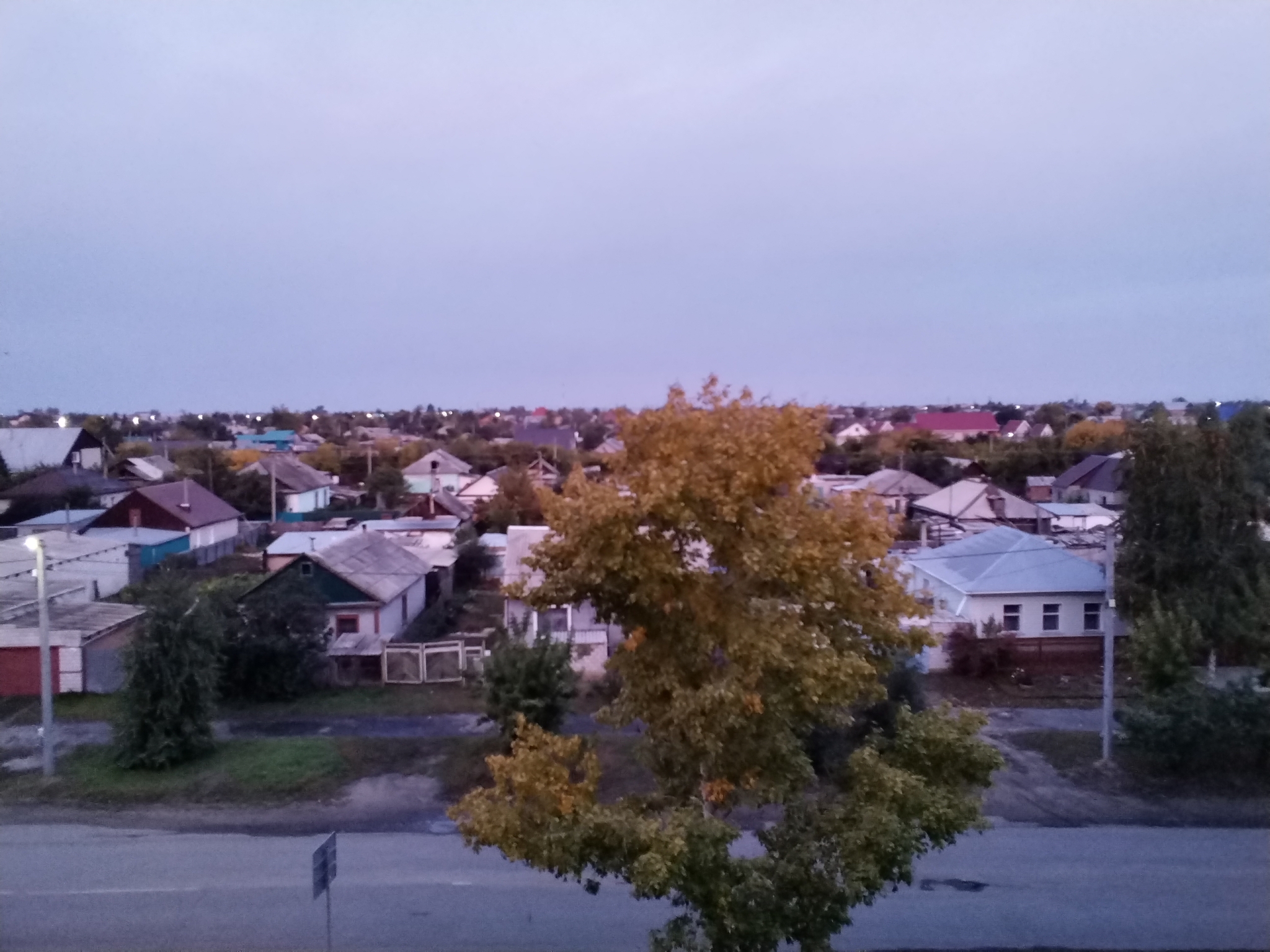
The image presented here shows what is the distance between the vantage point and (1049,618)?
795 inches

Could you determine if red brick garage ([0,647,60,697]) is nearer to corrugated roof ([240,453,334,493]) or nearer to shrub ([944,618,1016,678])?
shrub ([944,618,1016,678])

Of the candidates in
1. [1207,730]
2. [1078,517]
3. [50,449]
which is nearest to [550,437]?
[50,449]

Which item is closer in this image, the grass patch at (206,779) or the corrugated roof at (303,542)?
the grass patch at (206,779)

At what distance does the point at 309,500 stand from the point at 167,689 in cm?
3497

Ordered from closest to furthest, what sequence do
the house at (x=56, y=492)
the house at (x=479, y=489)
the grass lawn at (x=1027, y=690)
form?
the grass lawn at (x=1027, y=690), the house at (x=56, y=492), the house at (x=479, y=489)

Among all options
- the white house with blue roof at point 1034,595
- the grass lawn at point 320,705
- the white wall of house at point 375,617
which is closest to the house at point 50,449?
the white wall of house at point 375,617

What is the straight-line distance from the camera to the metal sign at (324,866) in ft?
24.5

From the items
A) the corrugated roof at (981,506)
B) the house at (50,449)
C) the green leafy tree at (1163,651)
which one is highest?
the house at (50,449)

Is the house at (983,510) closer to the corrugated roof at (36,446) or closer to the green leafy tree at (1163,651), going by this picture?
the green leafy tree at (1163,651)

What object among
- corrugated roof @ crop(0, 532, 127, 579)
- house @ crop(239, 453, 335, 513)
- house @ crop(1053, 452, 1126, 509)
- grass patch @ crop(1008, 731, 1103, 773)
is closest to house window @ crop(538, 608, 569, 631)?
grass patch @ crop(1008, 731, 1103, 773)

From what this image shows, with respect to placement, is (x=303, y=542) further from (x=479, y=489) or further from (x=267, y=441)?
(x=267, y=441)

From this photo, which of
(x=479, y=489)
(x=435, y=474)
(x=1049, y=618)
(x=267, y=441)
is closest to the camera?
(x=1049, y=618)

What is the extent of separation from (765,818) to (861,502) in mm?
7296

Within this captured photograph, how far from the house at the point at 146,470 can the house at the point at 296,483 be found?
4.30 meters
